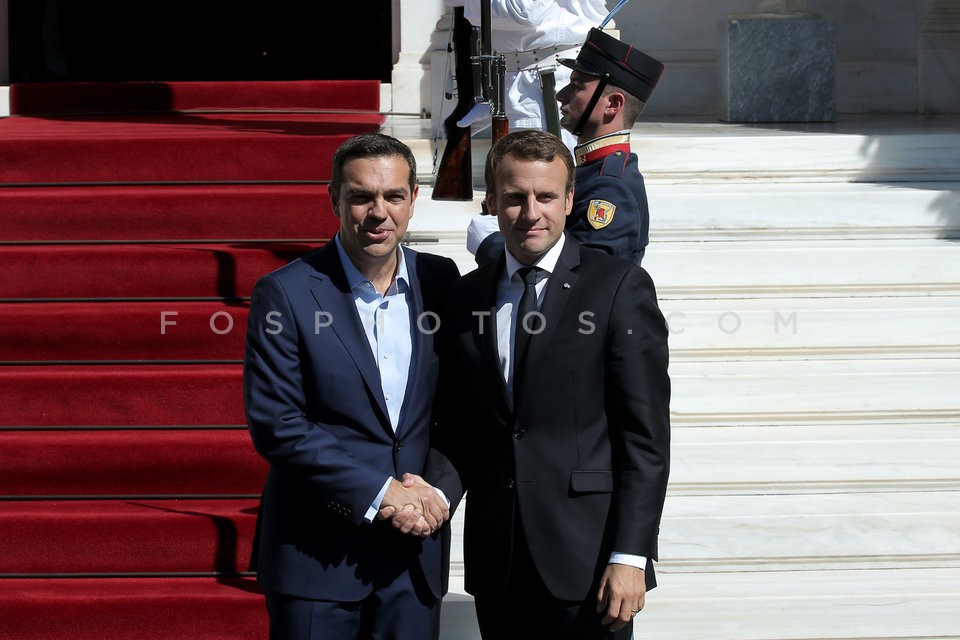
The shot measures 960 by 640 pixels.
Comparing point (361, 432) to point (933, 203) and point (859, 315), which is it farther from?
point (933, 203)

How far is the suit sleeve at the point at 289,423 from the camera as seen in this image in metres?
2.61

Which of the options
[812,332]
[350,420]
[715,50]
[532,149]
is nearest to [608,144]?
[532,149]

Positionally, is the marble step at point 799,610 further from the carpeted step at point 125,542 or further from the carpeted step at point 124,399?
the carpeted step at point 124,399

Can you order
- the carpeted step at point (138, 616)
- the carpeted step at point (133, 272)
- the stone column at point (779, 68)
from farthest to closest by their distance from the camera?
the stone column at point (779, 68) → the carpeted step at point (133, 272) → the carpeted step at point (138, 616)

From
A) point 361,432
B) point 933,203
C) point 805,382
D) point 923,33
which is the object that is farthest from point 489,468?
point 923,33

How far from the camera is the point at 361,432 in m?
2.71

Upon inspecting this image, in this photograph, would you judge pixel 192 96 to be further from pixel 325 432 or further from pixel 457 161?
pixel 325 432

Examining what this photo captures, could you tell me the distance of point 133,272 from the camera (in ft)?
16.7

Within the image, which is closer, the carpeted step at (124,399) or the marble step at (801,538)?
the marble step at (801,538)

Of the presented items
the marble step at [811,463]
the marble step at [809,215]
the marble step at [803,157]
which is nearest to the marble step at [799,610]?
the marble step at [811,463]

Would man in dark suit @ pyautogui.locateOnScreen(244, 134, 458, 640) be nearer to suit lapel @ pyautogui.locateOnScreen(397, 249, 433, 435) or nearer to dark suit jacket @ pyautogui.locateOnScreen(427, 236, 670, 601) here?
suit lapel @ pyautogui.locateOnScreen(397, 249, 433, 435)

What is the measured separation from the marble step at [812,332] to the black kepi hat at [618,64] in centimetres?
174

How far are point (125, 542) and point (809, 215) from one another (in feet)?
10.3

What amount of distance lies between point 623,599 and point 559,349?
0.51 meters
